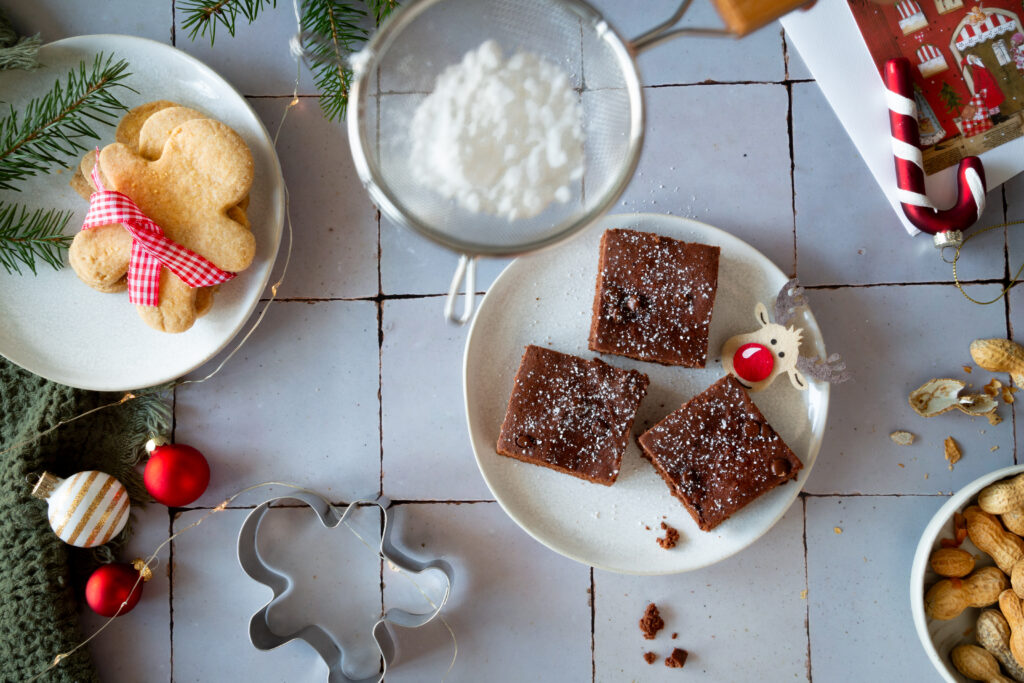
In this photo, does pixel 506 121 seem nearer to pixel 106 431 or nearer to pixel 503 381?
pixel 503 381

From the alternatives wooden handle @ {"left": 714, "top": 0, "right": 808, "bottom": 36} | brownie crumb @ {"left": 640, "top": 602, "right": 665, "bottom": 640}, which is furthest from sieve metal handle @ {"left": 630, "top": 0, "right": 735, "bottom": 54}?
brownie crumb @ {"left": 640, "top": 602, "right": 665, "bottom": 640}

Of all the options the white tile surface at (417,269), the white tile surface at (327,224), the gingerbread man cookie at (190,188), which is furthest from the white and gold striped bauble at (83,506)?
the white tile surface at (417,269)

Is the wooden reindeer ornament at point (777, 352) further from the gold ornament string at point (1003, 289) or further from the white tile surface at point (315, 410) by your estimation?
the white tile surface at point (315, 410)

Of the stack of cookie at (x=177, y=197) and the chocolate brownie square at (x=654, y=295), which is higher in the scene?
the stack of cookie at (x=177, y=197)

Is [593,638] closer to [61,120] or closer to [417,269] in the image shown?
[417,269]

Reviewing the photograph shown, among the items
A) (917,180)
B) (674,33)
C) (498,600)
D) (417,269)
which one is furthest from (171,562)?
(917,180)

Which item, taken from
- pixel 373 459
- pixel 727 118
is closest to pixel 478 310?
pixel 373 459
